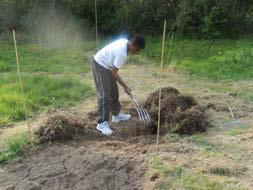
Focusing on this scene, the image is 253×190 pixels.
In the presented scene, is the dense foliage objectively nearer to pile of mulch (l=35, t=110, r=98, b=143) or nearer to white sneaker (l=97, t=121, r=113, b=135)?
white sneaker (l=97, t=121, r=113, b=135)

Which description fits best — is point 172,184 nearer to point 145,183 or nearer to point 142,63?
point 145,183

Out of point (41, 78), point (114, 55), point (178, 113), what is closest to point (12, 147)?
point (114, 55)

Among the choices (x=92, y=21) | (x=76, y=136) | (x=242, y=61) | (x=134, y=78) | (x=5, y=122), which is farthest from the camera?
(x=92, y=21)

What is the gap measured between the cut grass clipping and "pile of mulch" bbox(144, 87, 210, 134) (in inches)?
61.2

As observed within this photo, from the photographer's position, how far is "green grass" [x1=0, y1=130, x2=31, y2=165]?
20.9ft

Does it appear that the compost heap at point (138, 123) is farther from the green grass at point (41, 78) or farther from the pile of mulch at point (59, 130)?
the green grass at point (41, 78)

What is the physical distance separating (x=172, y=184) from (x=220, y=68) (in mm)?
6164

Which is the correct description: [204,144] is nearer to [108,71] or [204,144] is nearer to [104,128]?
[104,128]

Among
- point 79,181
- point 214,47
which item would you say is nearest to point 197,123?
point 79,181

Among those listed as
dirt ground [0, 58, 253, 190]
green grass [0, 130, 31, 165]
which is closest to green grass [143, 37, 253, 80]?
dirt ground [0, 58, 253, 190]

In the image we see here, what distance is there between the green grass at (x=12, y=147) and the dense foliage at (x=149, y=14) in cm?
795

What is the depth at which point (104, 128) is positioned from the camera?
729cm

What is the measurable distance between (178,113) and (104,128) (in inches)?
40.6

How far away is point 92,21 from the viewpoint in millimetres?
15617
